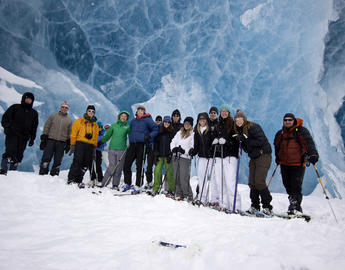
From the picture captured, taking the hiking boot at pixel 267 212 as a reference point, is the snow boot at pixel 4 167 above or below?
above

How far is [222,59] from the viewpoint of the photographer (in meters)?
11.6

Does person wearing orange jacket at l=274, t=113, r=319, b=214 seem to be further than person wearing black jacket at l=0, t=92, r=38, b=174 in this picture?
No

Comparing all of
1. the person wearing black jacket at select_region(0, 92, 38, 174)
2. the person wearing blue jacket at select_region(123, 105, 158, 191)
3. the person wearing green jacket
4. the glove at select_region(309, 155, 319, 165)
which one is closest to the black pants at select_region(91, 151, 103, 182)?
the person wearing green jacket

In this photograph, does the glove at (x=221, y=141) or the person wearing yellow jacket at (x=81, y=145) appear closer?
the glove at (x=221, y=141)

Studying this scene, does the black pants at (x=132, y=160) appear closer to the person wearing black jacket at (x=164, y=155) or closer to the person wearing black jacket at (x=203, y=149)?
the person wearing black jacket at (x=164, y=155)

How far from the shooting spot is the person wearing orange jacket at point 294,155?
3363mm

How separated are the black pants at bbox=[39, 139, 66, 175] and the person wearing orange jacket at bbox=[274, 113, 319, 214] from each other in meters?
3.89

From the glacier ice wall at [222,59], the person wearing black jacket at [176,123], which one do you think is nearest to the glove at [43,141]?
the person wearing black jacket at [176,123]

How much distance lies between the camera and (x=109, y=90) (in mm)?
11148

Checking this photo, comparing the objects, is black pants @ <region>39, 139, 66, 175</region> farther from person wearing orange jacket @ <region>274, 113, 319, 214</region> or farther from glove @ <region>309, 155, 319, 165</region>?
glove @ <region>309, 155, 319, 165</region>

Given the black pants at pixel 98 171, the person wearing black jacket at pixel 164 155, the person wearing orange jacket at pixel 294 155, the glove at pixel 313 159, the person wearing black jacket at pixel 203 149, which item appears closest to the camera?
the glove at pixel 313 159

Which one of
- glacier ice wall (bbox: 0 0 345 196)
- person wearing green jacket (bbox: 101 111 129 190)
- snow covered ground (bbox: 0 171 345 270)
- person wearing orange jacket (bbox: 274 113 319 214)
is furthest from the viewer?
glacier ice wall (bbox: 0 0 345 196)

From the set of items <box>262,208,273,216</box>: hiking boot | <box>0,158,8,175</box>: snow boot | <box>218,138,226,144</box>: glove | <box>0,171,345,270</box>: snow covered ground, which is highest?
<box>218,138,226,144</box>: glove

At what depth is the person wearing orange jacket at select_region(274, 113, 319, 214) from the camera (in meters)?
3.36
